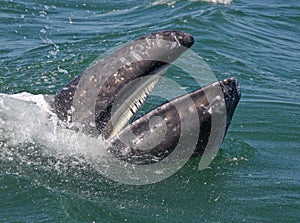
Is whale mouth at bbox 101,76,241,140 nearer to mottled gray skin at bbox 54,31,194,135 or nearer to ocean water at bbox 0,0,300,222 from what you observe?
mottled gray skin at bbox 54,31,194,135

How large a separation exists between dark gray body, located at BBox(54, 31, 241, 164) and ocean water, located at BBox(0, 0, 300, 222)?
0.40 metres

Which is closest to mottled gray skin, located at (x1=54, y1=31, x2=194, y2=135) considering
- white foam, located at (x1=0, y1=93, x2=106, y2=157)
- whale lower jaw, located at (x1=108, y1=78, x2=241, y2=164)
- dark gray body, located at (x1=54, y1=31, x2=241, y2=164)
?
dark gray body, located at (x1=54, y1=31, x2=241, y2=164)

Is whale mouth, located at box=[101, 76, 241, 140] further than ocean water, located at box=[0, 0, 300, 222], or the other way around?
whale mouth, located at box=[101, 76, 241, 140]

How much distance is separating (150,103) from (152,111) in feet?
11.9

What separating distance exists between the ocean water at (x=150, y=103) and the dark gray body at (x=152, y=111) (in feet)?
1.31

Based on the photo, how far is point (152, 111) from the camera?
787 cm

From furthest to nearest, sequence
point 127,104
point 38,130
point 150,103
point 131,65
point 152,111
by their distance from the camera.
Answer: point 150,103, point 38,130, point 127,104, point 131,65, point 152,111

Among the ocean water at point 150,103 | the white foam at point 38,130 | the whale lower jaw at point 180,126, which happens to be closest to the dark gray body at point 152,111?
the whale lower jaw at point 180,126

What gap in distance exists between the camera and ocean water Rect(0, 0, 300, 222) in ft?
24.6

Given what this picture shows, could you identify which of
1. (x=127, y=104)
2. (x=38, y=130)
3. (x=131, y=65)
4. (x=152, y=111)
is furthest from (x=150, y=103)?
(x=152, y=111)

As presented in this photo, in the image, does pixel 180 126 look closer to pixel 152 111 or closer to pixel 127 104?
pixel 152 111

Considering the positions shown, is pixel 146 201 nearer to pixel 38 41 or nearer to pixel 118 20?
pixel 38 41

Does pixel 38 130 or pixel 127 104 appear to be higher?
pixel 127 104

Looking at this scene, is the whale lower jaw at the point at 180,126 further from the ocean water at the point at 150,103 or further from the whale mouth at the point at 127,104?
the ocean water at the point at 150,103
